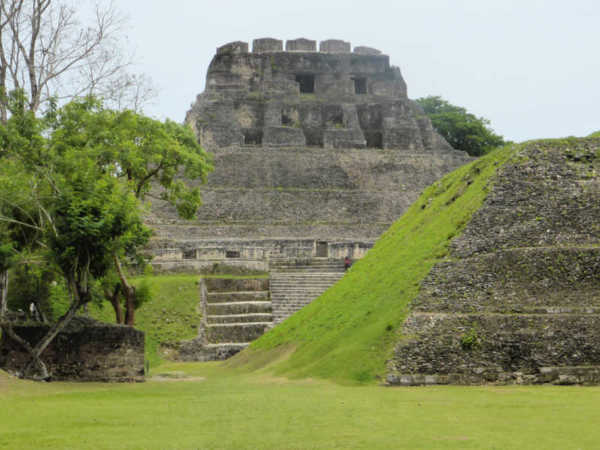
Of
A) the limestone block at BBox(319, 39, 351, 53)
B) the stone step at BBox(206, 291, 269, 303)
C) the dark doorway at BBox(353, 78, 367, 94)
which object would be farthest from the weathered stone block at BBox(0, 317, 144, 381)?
the limestone block at BBox(319, 39, 351, 53)

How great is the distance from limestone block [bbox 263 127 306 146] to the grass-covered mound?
1759 cm

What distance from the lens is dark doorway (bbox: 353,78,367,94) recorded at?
150ft

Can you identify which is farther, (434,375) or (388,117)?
(388,117)

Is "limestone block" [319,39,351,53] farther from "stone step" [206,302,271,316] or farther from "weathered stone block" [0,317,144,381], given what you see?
"weathered stone block" [0,317,144,381]

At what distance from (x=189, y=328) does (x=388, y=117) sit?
24.8m

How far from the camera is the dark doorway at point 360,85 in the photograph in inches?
1796

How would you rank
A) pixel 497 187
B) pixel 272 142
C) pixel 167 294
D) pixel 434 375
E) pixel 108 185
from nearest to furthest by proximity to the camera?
pixel 434 375, pixel 108 185, pixel 497 187, pixel 167 294, pixel 272 142

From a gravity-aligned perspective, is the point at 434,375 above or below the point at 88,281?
below

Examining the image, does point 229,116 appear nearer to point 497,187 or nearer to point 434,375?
point 497,187

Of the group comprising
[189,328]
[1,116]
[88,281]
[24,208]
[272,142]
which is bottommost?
[189,328]

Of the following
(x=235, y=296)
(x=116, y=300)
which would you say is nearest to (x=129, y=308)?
(x=116, y=300)

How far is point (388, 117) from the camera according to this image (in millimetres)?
41781

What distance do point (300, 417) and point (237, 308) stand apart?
14.1 m

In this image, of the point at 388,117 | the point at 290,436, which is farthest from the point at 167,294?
the point at 388,117
